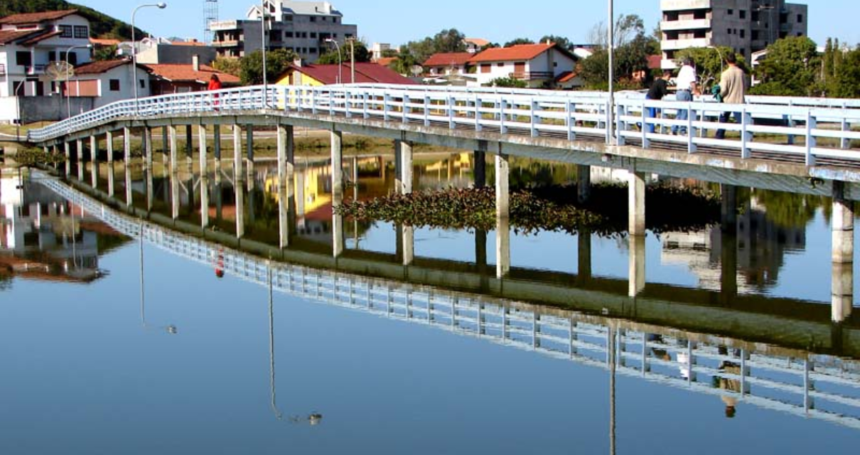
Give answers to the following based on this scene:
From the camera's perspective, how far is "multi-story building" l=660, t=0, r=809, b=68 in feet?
373

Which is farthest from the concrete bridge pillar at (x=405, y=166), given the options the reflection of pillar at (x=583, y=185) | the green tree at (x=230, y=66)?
the green tree at (x=230, y=66)

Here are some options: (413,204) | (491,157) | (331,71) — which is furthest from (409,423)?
(331,71)

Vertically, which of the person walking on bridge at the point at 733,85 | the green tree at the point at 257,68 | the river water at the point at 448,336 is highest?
the green tree at the point at 257,68

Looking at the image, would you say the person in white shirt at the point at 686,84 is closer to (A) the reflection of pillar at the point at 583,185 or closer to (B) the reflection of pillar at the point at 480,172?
(A) the reflection of pillar at the point at 583,185

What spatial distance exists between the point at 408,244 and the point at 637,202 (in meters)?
6.19

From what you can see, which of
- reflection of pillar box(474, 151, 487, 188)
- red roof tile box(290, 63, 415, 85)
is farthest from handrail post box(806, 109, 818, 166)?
red roof tile box(290, 63, 415, 85)

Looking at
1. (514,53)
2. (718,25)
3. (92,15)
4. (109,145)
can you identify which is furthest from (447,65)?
(109,145)

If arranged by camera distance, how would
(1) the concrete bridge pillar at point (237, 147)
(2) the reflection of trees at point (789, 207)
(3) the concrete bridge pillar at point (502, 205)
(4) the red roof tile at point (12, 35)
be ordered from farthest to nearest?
(4) the red roof tile at point (12, 35) → (1) the concrete bridge pillar at point (237, 147) → (2) the reflection of trees at point (789, 207) → (3) the concrete bridge pillar at point (502, 205)

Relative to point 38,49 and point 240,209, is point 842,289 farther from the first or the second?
point 38,49

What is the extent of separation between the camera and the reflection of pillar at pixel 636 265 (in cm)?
2273

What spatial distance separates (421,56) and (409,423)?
164 meters

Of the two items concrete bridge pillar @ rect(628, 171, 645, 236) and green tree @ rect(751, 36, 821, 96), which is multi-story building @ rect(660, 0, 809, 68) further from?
concrete bridge pillar @ rect(628, 171, 645, 236)

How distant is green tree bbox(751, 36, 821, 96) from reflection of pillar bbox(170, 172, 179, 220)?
3844cm

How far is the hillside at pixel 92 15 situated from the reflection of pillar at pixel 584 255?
491 ft
